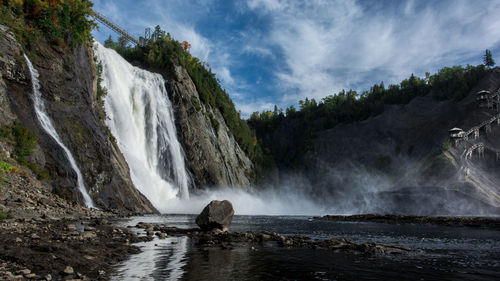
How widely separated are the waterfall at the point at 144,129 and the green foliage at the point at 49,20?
36.3 feet

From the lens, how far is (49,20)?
32.9m

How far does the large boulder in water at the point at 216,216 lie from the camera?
1938 cm

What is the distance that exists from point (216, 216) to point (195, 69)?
6851 cm

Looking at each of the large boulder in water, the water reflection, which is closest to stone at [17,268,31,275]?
the water reflection

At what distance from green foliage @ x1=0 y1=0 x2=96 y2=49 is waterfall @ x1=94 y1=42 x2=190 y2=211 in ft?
36.3

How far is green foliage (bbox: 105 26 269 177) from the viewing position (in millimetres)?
71725

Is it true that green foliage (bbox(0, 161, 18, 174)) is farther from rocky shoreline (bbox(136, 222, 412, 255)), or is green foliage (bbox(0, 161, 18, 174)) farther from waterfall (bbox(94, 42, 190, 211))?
waterfall (bbox(94, 42, 190, 211))

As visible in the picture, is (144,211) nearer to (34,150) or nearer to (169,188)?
(34,150)

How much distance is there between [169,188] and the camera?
163ft

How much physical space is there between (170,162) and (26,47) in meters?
27.4

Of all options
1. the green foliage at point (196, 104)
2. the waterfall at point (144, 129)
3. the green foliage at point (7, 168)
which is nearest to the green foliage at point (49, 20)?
the waterfall at point (144, 129)

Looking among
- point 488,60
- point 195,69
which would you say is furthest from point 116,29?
point 488,60

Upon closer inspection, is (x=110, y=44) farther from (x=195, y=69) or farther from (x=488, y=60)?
(x=488, y=60)

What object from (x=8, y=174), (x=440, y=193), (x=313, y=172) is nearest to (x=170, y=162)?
(x=8, y=174)
